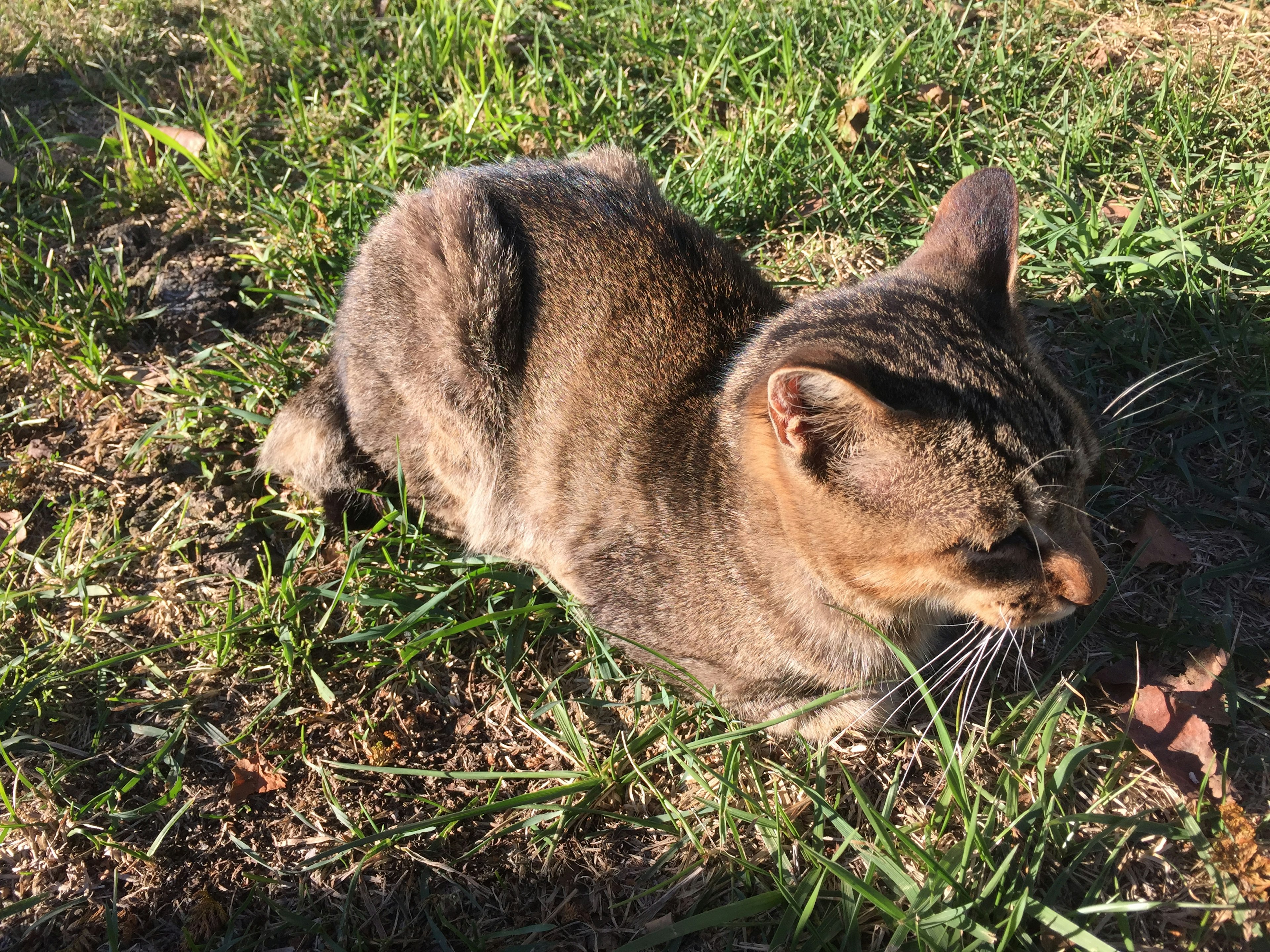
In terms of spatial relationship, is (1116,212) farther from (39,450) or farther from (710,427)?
(39,450)

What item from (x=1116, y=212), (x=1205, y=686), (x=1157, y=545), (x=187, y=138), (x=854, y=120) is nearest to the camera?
(x=1205, y=686)

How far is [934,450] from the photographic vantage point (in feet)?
6.93

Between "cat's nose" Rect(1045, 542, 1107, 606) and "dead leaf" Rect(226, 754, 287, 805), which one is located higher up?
"cat's nose" Rect(1045, 542, 1107, 606)

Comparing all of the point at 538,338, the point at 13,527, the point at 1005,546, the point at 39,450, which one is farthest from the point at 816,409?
the point at 39,450

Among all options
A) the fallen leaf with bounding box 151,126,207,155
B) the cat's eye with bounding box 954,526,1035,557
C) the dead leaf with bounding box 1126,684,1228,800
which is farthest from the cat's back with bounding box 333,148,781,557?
the fallen leaf with bounding box 151,126,207,155

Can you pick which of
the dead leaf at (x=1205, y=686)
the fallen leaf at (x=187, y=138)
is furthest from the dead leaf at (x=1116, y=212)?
the fallen leaf at (x=187, y=138)

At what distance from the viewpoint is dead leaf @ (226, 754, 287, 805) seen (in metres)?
2.65

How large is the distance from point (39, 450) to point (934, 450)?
317cm

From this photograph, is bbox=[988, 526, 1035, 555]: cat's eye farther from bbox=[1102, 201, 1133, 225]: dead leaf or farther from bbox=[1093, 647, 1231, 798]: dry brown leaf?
bbox=[1102, 201, 1133, 225]: dead leaf

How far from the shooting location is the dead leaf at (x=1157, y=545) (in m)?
2.91

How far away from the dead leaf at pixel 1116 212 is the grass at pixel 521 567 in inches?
2.0

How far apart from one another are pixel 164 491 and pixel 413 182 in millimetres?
1713

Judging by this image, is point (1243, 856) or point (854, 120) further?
point (854, 120)

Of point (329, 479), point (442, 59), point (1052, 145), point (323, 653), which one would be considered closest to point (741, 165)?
point (1052, 145)
